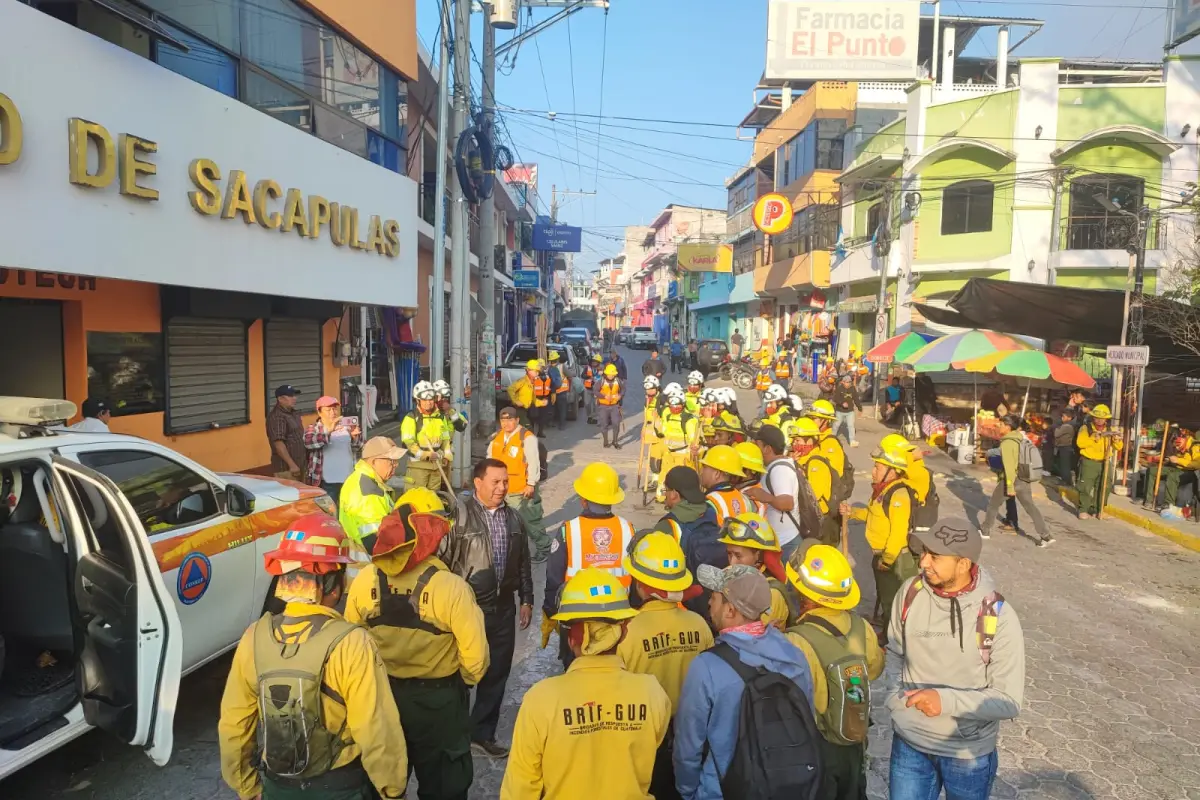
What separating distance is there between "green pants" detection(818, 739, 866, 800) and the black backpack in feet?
1.09

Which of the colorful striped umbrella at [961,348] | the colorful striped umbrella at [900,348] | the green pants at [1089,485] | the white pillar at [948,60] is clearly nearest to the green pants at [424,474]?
the green pants at [1089,485]

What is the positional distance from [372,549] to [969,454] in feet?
50.2

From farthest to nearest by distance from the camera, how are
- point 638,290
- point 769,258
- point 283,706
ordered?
point 638,290, point 769,258, point 283,706

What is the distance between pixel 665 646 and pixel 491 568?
1421mm

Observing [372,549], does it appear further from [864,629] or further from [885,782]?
[885,782]

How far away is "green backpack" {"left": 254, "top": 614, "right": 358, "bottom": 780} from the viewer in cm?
252

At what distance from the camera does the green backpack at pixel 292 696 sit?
2.52 metres

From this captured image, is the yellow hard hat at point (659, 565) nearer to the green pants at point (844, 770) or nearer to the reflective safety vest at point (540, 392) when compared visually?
the green pants at point (844, 770)

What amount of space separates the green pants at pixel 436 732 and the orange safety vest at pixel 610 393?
11.6 m

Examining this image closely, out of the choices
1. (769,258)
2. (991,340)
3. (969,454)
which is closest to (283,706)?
(991,340)

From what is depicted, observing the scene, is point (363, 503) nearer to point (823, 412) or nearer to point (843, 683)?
point (843, 683)

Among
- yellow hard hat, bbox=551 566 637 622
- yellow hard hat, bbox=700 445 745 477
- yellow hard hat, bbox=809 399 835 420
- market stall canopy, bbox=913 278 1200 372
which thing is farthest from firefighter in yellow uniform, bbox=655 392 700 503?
market stall canopy, bbox=913 278 1200 372

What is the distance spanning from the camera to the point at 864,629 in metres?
3.09

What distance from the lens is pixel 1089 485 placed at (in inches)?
447
